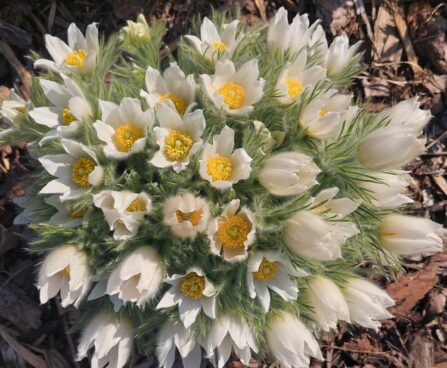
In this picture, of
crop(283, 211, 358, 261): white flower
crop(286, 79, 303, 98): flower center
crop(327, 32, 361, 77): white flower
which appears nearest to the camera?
crop(283, 211, 358, 261): white flower

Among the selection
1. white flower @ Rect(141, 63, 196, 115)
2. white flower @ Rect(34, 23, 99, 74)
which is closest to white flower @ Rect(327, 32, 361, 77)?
white flower @ Rect(141, 63, 196, 115)

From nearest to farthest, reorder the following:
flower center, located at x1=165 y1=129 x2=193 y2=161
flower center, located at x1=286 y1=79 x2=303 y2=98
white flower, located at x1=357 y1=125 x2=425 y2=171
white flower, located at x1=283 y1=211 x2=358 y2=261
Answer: white flower, located at x1=283 y1=211 x2=358 y2=261
white flower, located at x1=357 y1=125 x2=425 y2=171
flower center, located at x1=165 y1=129 x2=193 y2=161
flower center, located at x1=286 y1=79 x2=303 y2=98

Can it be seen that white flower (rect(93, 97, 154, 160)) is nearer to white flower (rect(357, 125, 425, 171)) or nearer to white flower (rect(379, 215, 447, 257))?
white flower (rect(357, 125, 425, 171))

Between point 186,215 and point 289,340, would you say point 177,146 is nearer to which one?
point 186,215

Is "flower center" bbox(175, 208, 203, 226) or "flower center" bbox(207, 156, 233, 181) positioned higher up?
"flower center" bbox(207, 156, 233, 181)

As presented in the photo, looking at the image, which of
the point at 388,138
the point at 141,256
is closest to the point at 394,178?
the point at 388,138

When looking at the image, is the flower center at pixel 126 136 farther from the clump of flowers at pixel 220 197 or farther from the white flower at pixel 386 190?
the white flower at pixel 386 190
